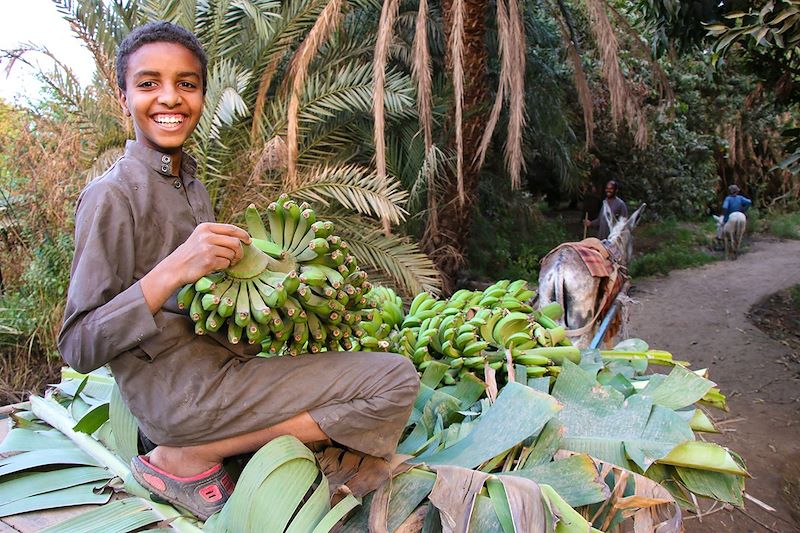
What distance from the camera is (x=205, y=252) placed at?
147 cm

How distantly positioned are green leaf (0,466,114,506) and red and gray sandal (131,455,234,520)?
0.97ft

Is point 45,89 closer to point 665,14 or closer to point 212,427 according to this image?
point 212,427

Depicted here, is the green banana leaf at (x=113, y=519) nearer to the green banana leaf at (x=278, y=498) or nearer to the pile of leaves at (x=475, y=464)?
the pile of leaves at (x=475, y=464)

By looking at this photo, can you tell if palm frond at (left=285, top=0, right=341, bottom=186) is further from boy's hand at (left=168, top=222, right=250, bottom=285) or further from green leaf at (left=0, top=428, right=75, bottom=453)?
boy's hand at (left=168, top=222, right=250, bottom=285)

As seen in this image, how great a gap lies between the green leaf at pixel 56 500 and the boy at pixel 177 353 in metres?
0.18

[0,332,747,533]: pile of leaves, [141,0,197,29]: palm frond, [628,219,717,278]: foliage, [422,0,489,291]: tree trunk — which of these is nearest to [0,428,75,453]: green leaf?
[0,332,747,533]: pile of leaves

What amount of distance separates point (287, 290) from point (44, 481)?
1.12 metres

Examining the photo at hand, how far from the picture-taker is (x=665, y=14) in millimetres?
5762

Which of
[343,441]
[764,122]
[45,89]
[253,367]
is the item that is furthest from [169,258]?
[764,122]

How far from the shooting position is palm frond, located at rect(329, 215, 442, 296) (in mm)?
5648

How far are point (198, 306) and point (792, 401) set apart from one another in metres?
6.87

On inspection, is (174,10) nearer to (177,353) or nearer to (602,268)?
(602,268)

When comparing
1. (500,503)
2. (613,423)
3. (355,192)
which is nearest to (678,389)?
(613,423)

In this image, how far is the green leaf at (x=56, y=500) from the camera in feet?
5.85
